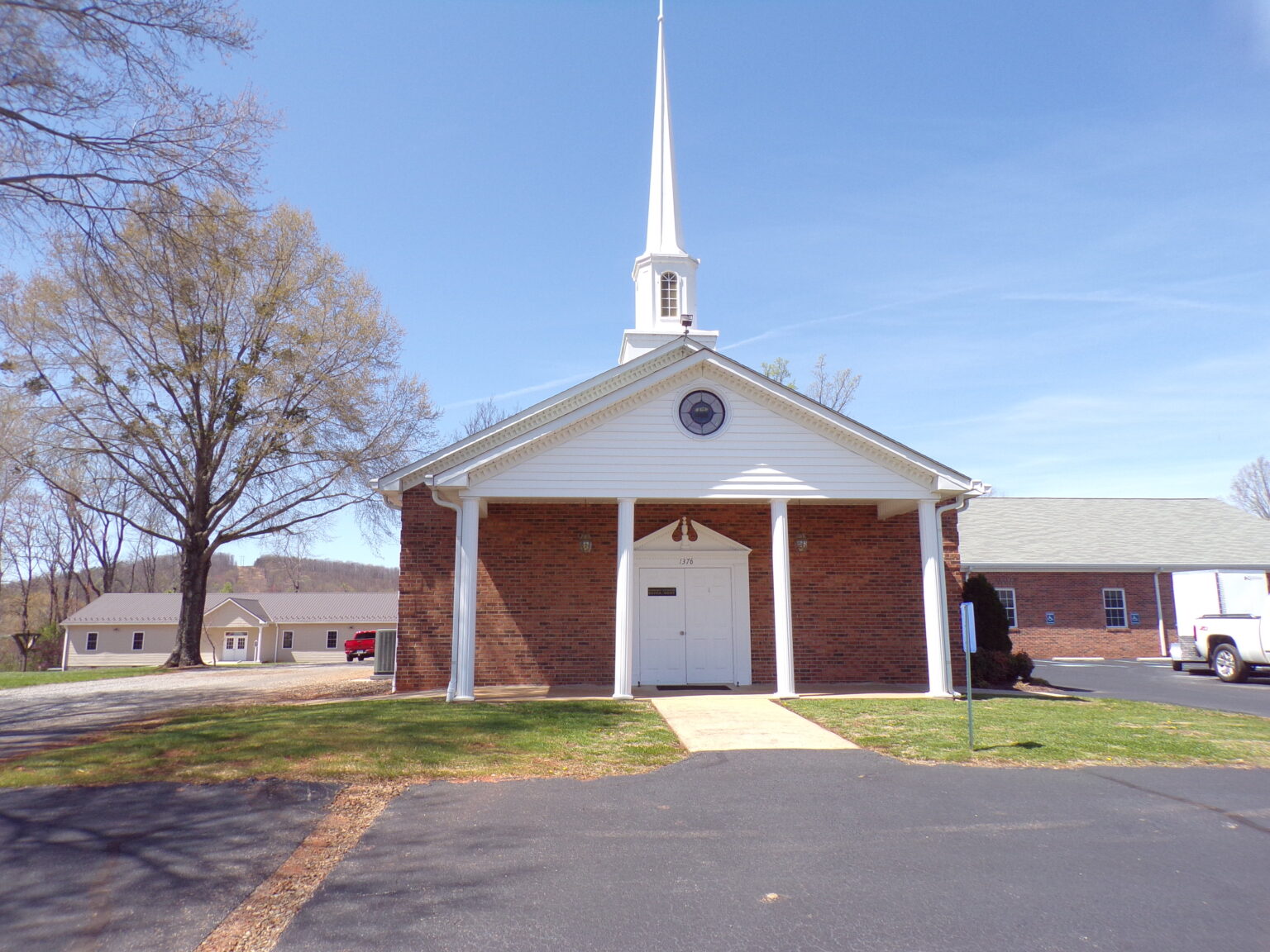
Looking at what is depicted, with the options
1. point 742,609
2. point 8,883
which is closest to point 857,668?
point 742,609

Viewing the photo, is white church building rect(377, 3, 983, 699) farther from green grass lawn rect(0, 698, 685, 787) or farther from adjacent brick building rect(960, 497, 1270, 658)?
adjacent brick building rect(960, 497, 1270, 658)

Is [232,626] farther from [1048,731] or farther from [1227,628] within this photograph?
[1048,731]

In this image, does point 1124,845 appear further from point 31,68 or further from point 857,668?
point 31,68

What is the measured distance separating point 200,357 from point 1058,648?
2735 centimetres

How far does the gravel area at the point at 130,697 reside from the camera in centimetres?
1076

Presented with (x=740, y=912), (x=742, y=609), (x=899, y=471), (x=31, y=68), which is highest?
(x=31, y=68)

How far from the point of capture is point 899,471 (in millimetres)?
14188

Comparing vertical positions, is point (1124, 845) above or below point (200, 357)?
below

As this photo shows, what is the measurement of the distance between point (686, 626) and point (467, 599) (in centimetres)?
454

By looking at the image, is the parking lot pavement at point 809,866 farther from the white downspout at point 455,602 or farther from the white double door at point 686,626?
the white double door at point 686,626

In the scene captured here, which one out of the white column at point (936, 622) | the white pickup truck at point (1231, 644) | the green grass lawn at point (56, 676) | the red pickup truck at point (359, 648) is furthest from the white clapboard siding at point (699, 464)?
the red pickup truck at point (359, 648)

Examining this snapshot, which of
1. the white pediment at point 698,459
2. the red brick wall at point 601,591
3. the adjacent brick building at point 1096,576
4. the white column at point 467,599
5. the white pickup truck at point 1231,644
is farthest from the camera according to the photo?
the adjacent brick building at point 1096,576

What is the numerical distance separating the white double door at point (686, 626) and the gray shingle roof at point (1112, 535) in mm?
14066

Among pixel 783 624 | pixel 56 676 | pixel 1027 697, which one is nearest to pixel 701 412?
pixel 783 624
